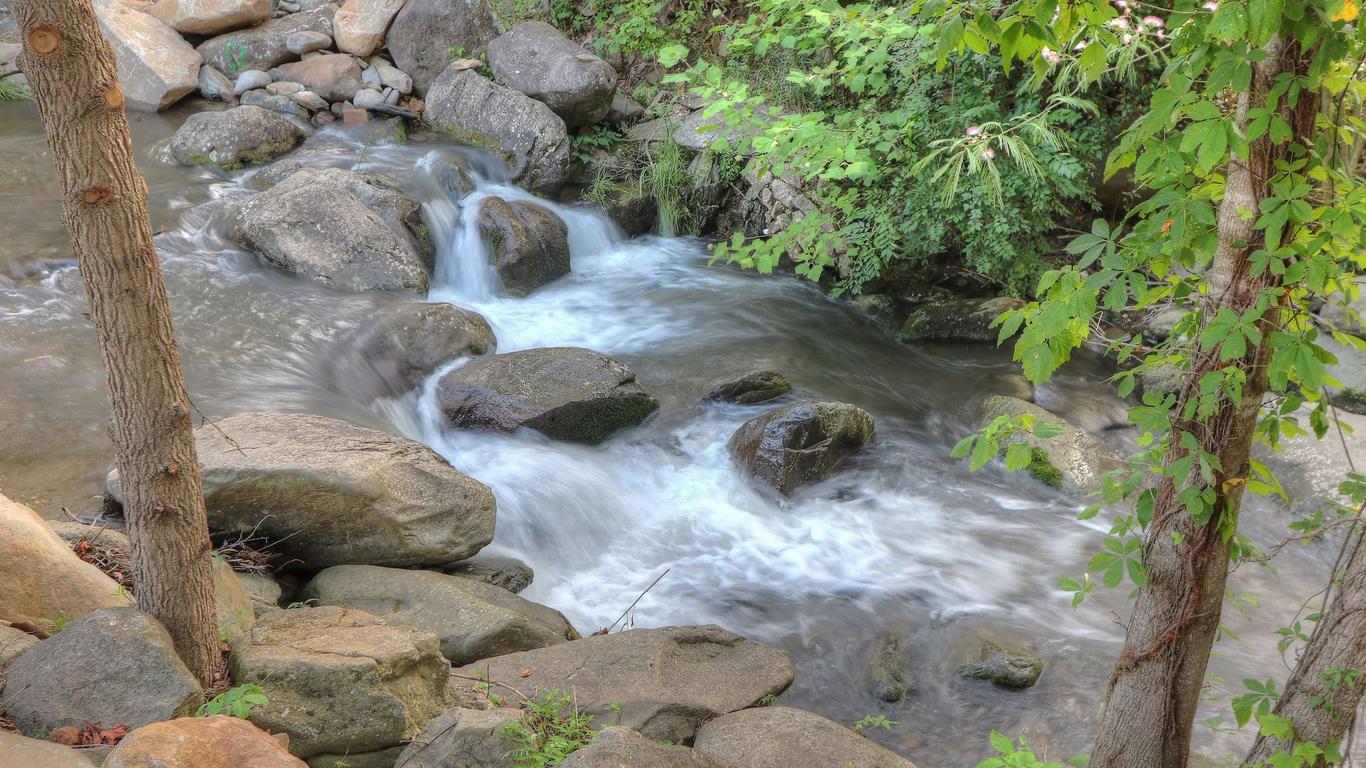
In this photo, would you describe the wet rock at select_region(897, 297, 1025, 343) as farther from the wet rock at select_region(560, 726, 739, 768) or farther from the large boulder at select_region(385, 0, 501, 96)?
the wet rock at select_region(560, 726, 739, 768)

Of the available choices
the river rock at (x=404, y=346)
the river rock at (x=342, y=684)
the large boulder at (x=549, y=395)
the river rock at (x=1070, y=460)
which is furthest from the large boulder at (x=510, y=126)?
the river rock at (x=342, y=684)

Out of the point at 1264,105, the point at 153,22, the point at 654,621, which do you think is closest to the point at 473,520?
the point at 654,621

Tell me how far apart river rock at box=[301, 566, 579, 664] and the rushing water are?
0.86 metres

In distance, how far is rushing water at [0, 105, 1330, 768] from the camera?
491 centimetres

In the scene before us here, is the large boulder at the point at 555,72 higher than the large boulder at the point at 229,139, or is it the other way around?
the large boulder at the point at 555,72

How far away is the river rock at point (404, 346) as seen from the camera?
6.69 m

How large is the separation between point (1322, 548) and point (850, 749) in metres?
4.07

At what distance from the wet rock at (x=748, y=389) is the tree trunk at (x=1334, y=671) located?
4863 mm

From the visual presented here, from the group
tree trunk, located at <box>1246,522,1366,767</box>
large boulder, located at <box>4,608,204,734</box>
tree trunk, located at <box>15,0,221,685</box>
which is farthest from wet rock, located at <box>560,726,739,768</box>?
tree trunk, located at <box>1246,522,1366,767</box>

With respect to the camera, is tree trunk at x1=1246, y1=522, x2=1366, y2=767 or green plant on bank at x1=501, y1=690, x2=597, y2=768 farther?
green plant on bank at x1=501, y1=690, x2=597, y2=768

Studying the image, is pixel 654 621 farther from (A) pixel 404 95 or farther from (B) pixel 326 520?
(A) pixel 404 95

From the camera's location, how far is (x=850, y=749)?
3.54 m

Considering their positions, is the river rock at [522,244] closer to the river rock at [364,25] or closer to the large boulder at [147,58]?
the river rock at [364,25]

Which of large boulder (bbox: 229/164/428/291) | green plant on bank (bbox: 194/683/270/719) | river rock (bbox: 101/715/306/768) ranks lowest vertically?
green plant on bank (bbox: 194/683/270/719)
